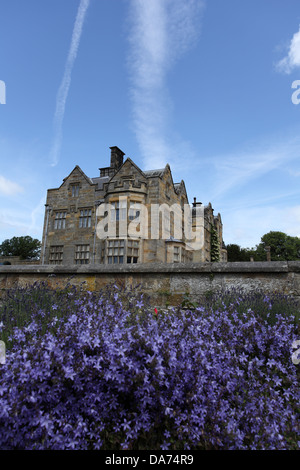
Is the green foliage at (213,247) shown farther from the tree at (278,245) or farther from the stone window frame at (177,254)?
the tree at (278,245)

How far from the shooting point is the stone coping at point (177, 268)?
5.01 metres

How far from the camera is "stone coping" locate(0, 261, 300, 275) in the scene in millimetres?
5008

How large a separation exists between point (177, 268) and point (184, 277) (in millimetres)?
199

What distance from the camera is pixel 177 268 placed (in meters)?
5.38

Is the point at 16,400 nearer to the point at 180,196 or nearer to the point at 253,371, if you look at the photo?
the point at 253,371

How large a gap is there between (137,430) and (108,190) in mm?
20442

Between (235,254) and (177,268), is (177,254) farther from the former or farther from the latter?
(235,254)

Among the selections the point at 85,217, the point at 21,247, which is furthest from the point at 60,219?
the point at 21,247

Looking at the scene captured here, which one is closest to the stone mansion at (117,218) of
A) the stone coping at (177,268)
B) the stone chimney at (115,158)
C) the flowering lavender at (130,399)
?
the stone chimney at (115,158)

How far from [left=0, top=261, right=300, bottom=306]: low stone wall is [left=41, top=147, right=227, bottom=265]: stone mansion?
45.5 ft

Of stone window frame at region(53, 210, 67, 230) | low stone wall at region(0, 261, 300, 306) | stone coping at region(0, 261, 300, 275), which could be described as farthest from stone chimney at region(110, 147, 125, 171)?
low stone wall at region(0, 261, 300, 306)

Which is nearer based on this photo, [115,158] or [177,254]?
[177,254]

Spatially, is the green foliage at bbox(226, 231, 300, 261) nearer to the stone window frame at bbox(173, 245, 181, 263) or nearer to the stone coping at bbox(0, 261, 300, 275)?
the stone window frame at bbox(173, 245, 181, 263)

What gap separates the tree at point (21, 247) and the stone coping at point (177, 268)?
54363mm
